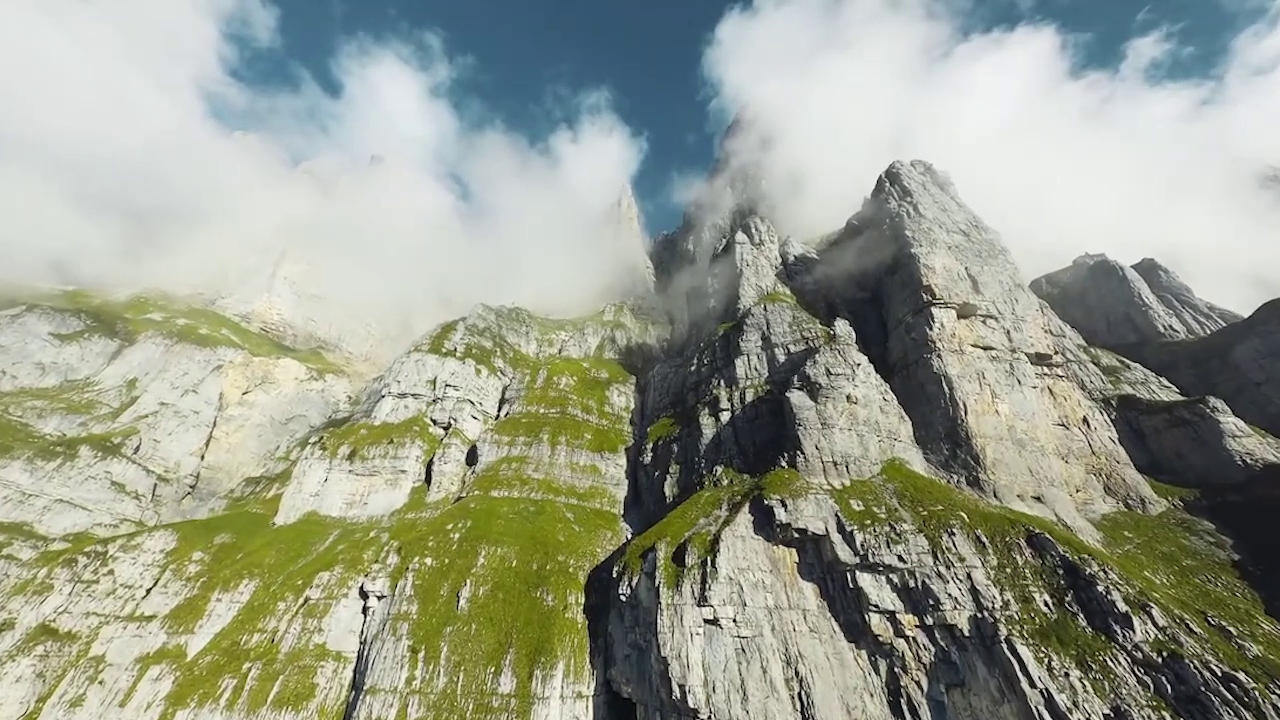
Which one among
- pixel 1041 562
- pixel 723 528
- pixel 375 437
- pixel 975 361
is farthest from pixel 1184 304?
pixel 375 437

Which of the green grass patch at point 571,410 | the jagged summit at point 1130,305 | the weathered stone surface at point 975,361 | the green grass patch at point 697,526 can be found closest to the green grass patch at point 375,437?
the green grass patch at point 571,410

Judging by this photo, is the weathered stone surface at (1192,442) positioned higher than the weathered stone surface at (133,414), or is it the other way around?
the weathered stone surface at (133,414)

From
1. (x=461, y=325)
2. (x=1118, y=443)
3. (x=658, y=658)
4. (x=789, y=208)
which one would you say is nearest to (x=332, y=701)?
(x=658, y=658)

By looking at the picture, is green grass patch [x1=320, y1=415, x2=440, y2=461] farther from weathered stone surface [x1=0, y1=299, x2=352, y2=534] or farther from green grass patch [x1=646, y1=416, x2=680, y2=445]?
green grass patch [x1=646, y1=416, x2=680, y2=445]

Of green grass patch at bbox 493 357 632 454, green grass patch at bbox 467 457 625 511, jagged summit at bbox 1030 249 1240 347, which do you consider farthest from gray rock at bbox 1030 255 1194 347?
green grass patch at bbox 467 457 625 511

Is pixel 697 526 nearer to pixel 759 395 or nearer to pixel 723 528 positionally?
pixel 723 528

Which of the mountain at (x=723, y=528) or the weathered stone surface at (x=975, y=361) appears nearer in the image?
the mountain at (x=723, y=528)

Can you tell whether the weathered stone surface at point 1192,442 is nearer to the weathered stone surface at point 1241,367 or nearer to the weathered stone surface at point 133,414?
the weathered stone surface at point 1241,367

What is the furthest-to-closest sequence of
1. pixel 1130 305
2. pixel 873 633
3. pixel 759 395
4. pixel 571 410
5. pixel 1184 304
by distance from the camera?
1. pixel 571 410
2. pixel 1130 305
3. pixel 1184 304
4. pixel 759 395
5. pixel 873 633
